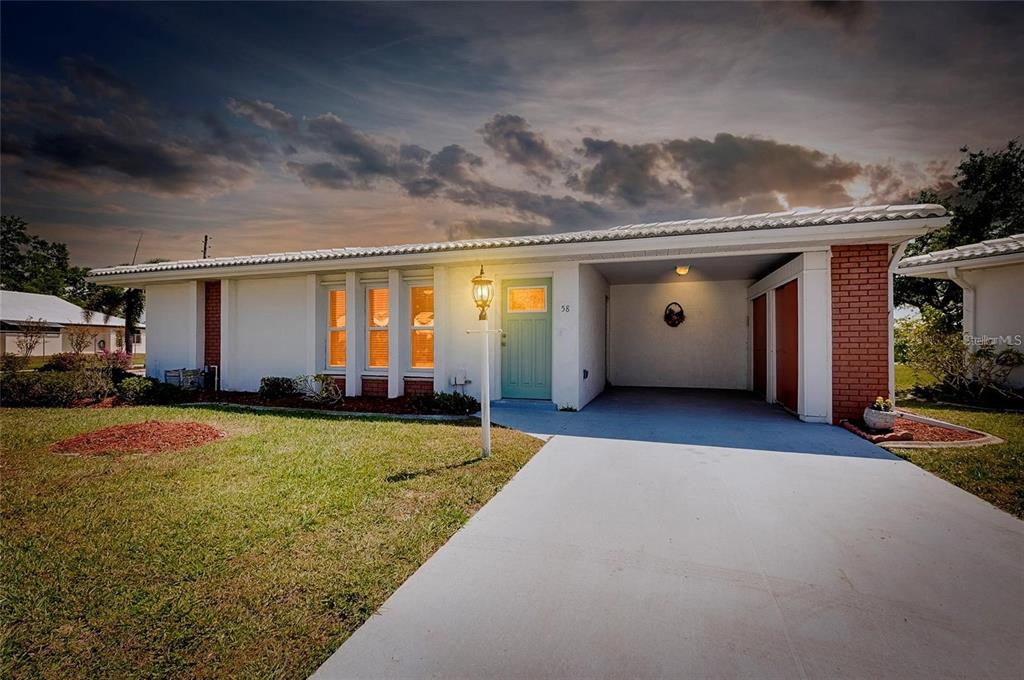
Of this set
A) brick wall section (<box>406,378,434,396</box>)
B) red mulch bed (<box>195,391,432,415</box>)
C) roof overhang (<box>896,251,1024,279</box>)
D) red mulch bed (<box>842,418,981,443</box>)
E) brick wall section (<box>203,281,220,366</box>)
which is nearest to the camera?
red mulch bed (<box>842,418,981,443</box>)

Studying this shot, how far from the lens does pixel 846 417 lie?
6.03 meters

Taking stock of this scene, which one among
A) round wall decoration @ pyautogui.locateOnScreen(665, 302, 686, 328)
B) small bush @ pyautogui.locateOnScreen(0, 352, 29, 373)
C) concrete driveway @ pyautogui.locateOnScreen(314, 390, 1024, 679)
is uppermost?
round wall decoration @ pyautogui.locateOnScreen(665, 302, 686, 328)

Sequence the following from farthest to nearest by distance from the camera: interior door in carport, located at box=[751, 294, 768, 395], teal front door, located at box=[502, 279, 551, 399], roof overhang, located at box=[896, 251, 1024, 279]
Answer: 1. interior door in carport, located at box=[751, 294, 768, 395]
2. roof overhang, located at box=[896, 251, 1024, 279]
3. teal front door, located at box=[502, 279, 551, 399]

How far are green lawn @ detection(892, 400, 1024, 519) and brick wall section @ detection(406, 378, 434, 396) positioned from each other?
270 inches

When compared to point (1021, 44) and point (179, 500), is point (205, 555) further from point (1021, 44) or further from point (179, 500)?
point (1021, 44)

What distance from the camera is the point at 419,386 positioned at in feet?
27.1

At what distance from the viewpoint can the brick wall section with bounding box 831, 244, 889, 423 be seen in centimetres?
589

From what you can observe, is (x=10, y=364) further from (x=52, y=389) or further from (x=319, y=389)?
(x=319, y=389)

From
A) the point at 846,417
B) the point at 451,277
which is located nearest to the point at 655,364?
the point at 846,417

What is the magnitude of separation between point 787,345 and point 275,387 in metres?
9.54

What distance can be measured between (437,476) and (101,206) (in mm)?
9941

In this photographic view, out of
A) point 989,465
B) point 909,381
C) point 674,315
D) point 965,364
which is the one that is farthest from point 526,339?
point 909,381

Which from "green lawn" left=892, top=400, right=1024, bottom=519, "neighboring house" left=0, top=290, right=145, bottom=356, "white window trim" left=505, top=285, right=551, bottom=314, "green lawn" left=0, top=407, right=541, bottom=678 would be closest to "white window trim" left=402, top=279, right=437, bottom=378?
"white window trim" left=505, top=285, right=551, bottom=314

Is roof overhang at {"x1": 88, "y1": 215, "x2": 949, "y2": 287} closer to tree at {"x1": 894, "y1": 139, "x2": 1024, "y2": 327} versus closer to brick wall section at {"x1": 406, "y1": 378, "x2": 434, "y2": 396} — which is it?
brick wall section at {"x1": 406, "y1": 378, "x2": 434, "y2": 396}
